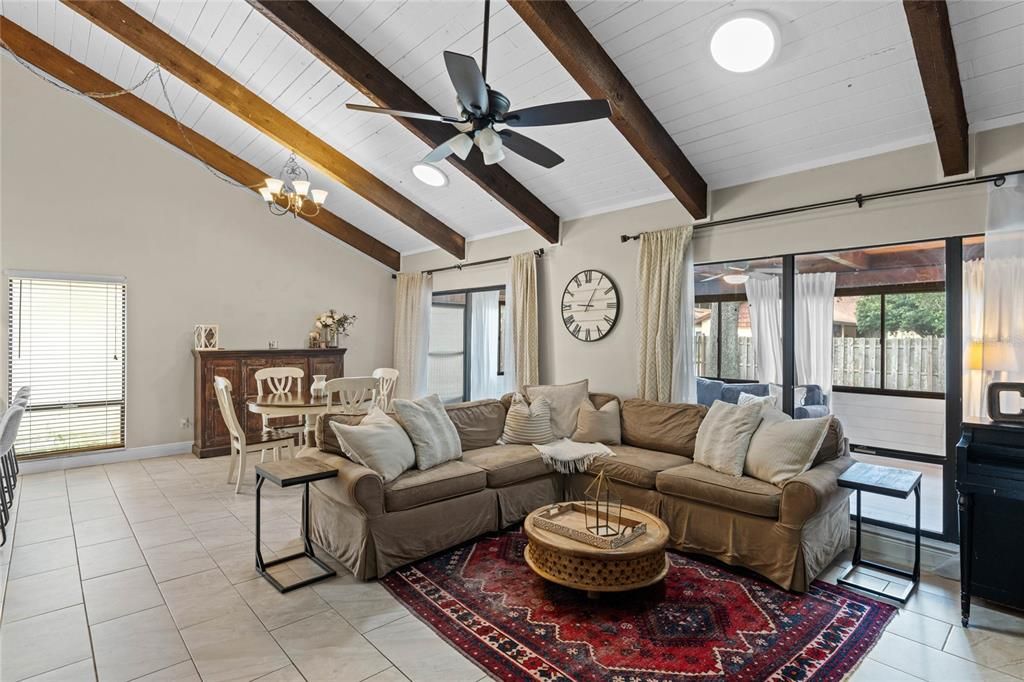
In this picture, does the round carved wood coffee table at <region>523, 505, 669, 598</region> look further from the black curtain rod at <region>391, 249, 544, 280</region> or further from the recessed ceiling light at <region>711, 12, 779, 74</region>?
the black curtain rod at <region>391, 249, 544, 280</region>

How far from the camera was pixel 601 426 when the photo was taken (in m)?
4.50

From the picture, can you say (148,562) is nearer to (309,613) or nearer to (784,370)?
(309,613)

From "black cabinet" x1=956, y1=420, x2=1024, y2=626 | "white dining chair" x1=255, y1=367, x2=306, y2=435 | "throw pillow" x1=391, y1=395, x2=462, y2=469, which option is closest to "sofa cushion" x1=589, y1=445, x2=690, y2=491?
"throw pillow" x1=391, y1=395, x2=462, y2=469

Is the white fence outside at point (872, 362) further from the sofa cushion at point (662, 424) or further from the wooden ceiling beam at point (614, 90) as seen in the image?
the wooden ceiling beam at point (614, 90)

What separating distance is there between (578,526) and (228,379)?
4.71m

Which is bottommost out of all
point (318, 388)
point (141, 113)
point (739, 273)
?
point (318, 388)

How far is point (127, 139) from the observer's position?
19.0 feet

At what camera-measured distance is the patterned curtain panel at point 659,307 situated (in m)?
4.53

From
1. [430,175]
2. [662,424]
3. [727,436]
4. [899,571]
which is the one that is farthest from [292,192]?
[899,571]

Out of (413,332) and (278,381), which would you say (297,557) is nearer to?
(278,381)

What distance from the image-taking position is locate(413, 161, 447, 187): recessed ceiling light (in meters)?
5.25

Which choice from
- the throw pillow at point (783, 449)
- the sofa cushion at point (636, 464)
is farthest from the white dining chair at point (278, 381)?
the throw pillow at point (783, 449)

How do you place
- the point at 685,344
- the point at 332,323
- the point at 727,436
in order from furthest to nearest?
the point at 332,323 < the point at 685,344 < the point at 727,436

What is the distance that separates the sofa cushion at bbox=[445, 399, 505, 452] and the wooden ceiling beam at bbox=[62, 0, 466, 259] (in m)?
2.72
